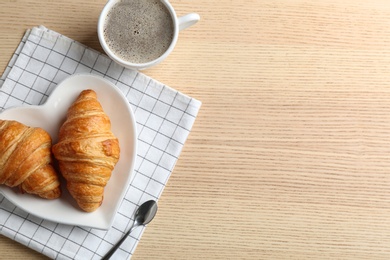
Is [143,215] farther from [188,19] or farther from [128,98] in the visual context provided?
[188,19]

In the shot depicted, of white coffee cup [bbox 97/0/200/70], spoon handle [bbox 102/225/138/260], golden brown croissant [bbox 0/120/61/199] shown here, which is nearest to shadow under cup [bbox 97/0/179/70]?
white coffee cup [bbox 97/0/200/70]

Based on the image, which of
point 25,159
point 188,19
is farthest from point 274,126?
point 25,159

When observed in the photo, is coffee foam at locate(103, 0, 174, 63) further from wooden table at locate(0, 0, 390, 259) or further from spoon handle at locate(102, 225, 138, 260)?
spoon handle at locate(102, 225, 138, 260)

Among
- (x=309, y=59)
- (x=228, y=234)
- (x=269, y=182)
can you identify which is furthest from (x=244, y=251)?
(x=309, y=59)

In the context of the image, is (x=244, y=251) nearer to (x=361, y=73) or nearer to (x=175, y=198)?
(x=175, y=198)

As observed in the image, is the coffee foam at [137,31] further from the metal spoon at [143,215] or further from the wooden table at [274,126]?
the metal spoon at [143,215]
